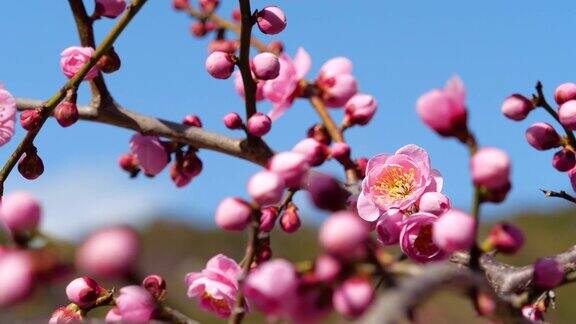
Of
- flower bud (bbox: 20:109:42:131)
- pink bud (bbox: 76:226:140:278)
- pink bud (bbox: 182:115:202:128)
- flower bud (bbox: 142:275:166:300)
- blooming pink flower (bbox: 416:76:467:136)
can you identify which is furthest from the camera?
pink bud (bbox: 182:115:202:128)

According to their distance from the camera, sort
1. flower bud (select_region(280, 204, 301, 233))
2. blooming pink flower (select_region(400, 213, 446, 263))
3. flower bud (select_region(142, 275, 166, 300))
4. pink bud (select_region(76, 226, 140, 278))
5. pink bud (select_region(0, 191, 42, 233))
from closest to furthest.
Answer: pink bud (select_region(76, 226, 140, 278)), pink bud (select_region(0, 191, 42, 233)), flower bud (select_region(142, 275, 166, 300)), blooming pink flower (select_region(400, 213, 446, 263)), flower bud (select_region(280, 204, 301, 233))

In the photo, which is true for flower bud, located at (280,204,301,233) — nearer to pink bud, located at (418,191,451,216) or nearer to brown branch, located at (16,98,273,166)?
brown branch, located at (16,98,273,166)

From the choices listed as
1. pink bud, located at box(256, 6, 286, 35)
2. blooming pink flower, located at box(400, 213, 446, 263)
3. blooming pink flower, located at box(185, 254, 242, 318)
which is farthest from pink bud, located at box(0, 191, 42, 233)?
pink bud, located at box(256, 6, 286, 35)

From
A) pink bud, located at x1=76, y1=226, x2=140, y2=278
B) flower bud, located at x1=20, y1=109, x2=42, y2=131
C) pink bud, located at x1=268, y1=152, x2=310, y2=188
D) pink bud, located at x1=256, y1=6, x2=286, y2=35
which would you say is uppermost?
pink bud, located at x1=76, y1=226, x2=140, y2=278

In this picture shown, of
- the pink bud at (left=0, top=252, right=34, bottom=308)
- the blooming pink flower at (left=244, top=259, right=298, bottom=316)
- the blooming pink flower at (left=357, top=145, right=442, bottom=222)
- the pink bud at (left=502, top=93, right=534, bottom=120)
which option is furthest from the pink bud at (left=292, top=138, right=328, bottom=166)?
the pink bud at (left=0, top=252, right=34, bottom=308)

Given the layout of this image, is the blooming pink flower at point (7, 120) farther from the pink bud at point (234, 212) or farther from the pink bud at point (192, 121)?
the pink bud at point (234, 212)

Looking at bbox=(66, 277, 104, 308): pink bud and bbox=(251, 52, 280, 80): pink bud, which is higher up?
bbox=(251, 52, 280, 80): pink bud

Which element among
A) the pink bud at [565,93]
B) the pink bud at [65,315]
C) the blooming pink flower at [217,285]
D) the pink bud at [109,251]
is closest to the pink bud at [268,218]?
the blooming pink flower at [217,285]

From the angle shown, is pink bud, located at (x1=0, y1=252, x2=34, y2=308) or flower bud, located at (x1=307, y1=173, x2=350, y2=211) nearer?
pink bud, located at (x1=0, y1=252, x2=34, y2=308)
